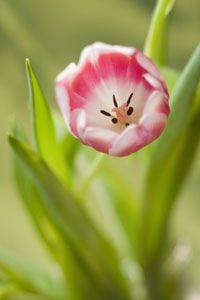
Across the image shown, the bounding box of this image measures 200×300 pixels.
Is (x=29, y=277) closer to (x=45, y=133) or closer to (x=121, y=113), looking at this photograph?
(x=45, y=133)

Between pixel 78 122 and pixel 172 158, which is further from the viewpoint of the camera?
pixel 172 158

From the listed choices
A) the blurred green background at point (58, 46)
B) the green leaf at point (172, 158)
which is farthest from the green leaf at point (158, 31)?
the blurred green background at point (58, 46)

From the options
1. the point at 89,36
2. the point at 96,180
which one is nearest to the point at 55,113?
the point at 96,180

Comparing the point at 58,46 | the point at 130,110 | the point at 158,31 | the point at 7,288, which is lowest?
the point at 7,288

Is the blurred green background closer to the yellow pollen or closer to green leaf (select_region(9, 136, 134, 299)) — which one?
green leaf (select_region(9, 136, 134, 299))

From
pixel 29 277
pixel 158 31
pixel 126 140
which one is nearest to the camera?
pixel 126 140

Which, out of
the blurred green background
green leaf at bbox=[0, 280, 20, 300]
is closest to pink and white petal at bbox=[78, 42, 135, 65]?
green leaf at bbox=[0, 280, 20, 300]

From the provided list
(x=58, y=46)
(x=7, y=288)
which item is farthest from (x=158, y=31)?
(x=58, y=46)
